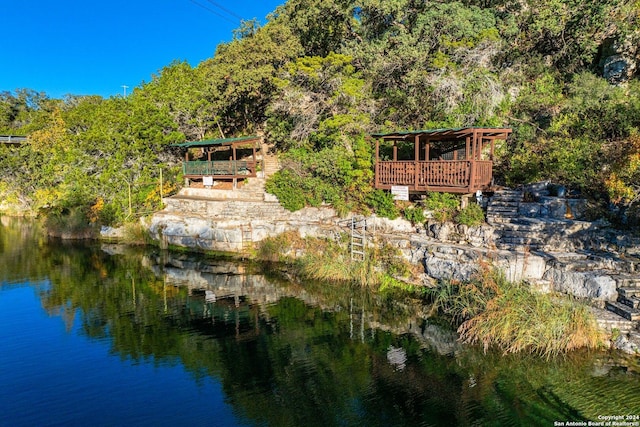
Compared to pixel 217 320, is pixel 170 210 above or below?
above

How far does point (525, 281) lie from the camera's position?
12133mm

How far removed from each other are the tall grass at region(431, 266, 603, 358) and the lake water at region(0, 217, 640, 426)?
1.24 feet

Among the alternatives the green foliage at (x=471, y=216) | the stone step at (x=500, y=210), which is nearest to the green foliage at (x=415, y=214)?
the green foliage at (x=471, y=216)

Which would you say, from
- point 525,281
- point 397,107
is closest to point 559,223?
point 525,281

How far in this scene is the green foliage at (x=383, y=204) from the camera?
17.7 meters

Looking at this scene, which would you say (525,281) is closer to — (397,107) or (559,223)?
(559,223)

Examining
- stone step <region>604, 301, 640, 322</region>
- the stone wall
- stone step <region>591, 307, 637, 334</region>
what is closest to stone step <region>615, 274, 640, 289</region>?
the stone wall

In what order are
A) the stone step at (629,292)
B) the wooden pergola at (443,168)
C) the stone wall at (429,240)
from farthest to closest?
1. the wooden pergola at (443,168)
2. the stone wall at (429,240)
3. the stone step at (629,292)

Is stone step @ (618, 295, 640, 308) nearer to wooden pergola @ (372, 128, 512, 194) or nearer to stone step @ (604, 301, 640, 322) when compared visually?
stone step @ (604, 301, 640, 322)

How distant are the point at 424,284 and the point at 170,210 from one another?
1674 cm

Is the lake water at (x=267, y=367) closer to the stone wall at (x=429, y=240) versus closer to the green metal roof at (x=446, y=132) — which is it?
the stone wall at (x=429, y=240)

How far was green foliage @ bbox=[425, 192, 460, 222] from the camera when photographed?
16500mm

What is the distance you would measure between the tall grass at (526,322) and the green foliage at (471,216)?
4203mm

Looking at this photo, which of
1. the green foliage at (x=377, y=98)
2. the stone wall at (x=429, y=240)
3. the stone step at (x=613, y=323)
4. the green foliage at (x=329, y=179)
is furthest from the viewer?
the green foliage at (x=377, y=98)
